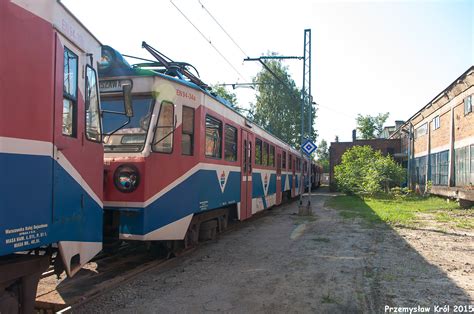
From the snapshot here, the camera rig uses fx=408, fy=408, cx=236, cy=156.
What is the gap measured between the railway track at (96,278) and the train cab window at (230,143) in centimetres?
220

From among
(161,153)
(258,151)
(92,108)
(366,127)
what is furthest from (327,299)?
(366,127)

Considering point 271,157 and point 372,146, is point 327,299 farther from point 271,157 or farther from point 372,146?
point 372,146

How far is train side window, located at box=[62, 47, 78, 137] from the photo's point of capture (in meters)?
3.83

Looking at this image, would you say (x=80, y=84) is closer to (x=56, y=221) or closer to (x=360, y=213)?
(x=56, y=221)

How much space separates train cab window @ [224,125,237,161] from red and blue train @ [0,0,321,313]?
188 mm

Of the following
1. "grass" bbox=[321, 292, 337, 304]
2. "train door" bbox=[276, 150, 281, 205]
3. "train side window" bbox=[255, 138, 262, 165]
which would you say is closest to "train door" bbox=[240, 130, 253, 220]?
"train side window" bbox=[255, 138, 262, 165]

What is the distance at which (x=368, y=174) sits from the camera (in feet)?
80.3

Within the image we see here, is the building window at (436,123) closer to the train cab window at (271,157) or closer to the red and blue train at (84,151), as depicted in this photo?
the train cab window at (271,157)

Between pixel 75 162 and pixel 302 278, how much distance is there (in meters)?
3.83

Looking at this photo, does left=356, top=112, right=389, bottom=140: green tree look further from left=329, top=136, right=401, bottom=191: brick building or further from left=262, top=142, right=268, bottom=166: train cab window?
left=262, top=142, right=268, bottom=166: train cab window

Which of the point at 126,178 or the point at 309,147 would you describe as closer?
the point at 126,178

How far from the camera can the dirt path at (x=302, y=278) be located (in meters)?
5.00

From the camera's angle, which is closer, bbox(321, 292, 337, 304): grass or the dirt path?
the dirt path

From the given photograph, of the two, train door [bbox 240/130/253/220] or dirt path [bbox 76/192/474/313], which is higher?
train door [bbox 240/130/253/220]
